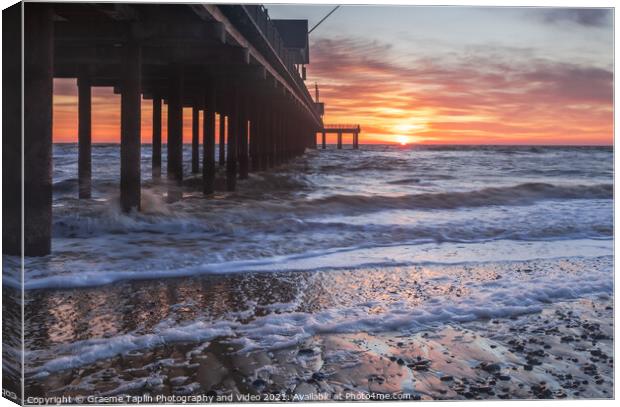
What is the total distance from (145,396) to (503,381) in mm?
1776

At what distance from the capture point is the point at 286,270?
5.28 m

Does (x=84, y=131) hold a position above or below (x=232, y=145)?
above

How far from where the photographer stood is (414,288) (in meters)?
4.65

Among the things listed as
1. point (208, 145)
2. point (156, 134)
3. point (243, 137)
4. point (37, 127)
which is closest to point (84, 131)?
point (208, 145)

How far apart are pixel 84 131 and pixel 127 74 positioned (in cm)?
437

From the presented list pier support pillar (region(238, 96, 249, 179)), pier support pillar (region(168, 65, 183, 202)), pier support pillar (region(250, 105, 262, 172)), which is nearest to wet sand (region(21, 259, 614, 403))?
pier support pillar (region(168, 65, 183, 202))

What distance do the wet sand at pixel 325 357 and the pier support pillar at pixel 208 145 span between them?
7816mm

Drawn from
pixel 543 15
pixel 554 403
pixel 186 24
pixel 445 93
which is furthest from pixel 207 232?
pixel 554 403

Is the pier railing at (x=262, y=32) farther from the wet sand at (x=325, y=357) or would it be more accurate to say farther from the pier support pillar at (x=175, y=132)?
the wet sand at (x=325, y=357)

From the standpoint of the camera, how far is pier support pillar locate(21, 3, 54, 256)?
442 centimetres

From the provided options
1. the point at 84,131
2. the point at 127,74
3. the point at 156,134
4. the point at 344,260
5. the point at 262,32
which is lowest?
the point at 344,260

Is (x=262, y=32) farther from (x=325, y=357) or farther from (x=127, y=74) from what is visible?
(x=325, y=357)

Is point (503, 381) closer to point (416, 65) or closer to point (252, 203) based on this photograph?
point (416, 65)

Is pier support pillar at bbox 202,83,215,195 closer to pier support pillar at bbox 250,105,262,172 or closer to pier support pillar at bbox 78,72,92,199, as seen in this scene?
pier support pillar at bbox 78,72,92,199
